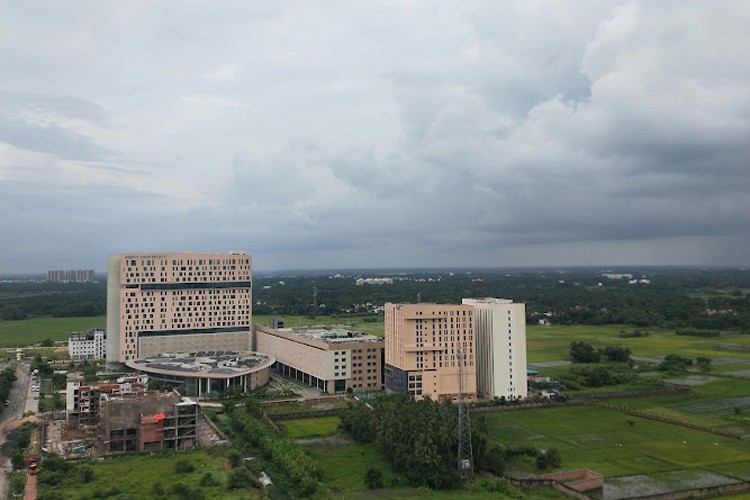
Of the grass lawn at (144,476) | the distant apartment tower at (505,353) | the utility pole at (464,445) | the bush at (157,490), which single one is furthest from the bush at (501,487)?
the distant apartment tower at (505,353)

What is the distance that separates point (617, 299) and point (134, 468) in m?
146

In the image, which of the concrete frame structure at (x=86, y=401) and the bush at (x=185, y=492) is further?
the concrete frame structure at (x=86, y=401)

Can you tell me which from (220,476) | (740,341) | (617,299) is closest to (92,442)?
(220,476)

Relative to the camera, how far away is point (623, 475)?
127 ft

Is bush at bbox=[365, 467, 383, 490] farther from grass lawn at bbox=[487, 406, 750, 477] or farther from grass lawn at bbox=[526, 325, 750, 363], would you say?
grass lawn at bbox=[526, 325, 750, 363]

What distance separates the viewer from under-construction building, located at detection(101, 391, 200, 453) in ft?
147

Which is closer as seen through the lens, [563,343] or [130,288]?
[130,288]

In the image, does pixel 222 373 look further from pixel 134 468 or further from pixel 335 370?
pixel 134 468

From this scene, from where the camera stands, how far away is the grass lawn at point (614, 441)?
133 ft

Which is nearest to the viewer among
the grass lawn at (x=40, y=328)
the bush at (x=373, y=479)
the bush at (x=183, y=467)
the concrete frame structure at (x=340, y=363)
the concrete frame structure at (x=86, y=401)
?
the bush at (x=373, y=479)

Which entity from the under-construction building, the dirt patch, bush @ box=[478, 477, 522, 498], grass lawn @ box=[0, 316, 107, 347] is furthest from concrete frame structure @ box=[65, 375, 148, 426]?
grass lawn @ box=[0, 316, 107, 347]

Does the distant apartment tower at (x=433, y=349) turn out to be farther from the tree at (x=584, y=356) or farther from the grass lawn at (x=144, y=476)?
the tree at (x=584, y=356)

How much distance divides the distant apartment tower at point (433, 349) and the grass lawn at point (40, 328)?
243 feet

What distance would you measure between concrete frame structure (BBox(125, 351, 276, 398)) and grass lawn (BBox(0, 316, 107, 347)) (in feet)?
149
